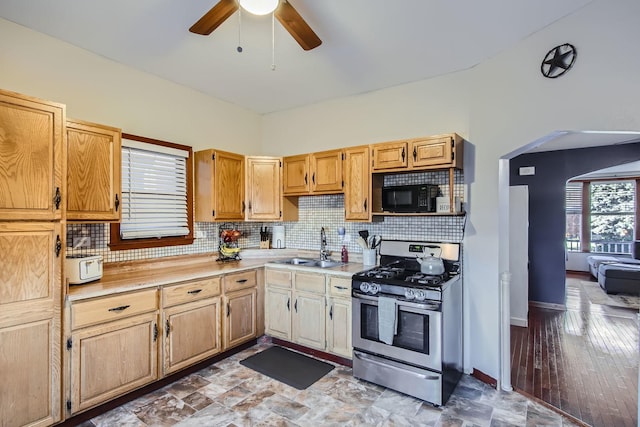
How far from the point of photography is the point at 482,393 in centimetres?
268

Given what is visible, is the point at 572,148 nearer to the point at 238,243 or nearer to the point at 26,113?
the point at 238,243

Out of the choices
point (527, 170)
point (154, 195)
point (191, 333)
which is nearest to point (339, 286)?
point (191, 333)

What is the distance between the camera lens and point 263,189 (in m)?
4.01

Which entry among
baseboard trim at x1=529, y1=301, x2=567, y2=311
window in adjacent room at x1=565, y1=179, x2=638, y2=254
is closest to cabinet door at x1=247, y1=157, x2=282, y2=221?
baseboard trim at x1=529, y1=301, x2=567, y2=311

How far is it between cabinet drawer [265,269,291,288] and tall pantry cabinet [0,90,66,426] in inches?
75.0

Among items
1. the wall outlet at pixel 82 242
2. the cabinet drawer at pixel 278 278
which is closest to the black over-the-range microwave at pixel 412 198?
the cabinet drawer at pixel 278 278

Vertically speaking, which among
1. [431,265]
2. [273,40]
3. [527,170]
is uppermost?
[273,40]

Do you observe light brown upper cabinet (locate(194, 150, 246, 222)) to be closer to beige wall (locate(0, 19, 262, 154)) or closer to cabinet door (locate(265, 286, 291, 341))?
beige wall (locate(0, 19, 262, 154))

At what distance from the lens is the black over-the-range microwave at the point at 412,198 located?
303cm

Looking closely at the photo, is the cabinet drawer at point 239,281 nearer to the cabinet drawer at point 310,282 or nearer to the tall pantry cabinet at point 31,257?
the cabinet drawer at point 310,282

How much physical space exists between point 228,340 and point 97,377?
118cm

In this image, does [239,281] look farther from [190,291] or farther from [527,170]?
[527,170]

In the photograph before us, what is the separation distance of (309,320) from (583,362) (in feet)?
9.02

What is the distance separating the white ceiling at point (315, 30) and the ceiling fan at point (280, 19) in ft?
0.74
